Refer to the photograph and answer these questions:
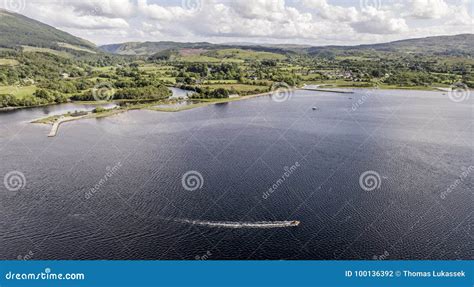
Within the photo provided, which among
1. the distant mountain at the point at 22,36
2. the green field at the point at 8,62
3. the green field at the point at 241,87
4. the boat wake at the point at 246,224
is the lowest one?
the boat wake at the point at 246,224

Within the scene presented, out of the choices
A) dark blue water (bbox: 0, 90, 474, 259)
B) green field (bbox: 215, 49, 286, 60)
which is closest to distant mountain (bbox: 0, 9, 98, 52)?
green field (bbox: 215, 49, 286, 60)

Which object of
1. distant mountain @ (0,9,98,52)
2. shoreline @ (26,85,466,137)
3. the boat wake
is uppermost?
distant mountain @ (0,9,98,52)

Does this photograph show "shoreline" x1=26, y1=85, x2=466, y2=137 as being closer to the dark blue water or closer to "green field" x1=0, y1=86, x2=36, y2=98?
the dark blue water

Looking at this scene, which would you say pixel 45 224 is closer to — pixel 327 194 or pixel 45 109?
pixel 327 194

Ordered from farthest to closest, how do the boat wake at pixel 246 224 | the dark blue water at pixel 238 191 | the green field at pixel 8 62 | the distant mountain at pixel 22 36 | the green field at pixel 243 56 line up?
the distant mountain at pixel 22 36 → the green field at pixel 243 56 → the green field at pixel 8 62 → the boat wake at pixel 246 224 → the dark blue water at pixel 238 191

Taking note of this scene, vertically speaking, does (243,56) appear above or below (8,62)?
below

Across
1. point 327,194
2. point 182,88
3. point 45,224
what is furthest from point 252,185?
point 182,88

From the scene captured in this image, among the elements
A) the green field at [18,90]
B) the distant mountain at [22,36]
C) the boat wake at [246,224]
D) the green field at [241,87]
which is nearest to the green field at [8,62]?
the green field at [18,90]

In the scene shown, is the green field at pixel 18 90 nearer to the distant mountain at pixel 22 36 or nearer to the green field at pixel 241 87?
the green field at pixel 241 87

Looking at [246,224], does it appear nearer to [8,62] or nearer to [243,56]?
[8,62]

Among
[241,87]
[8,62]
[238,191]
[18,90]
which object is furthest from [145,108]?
[8,62]
